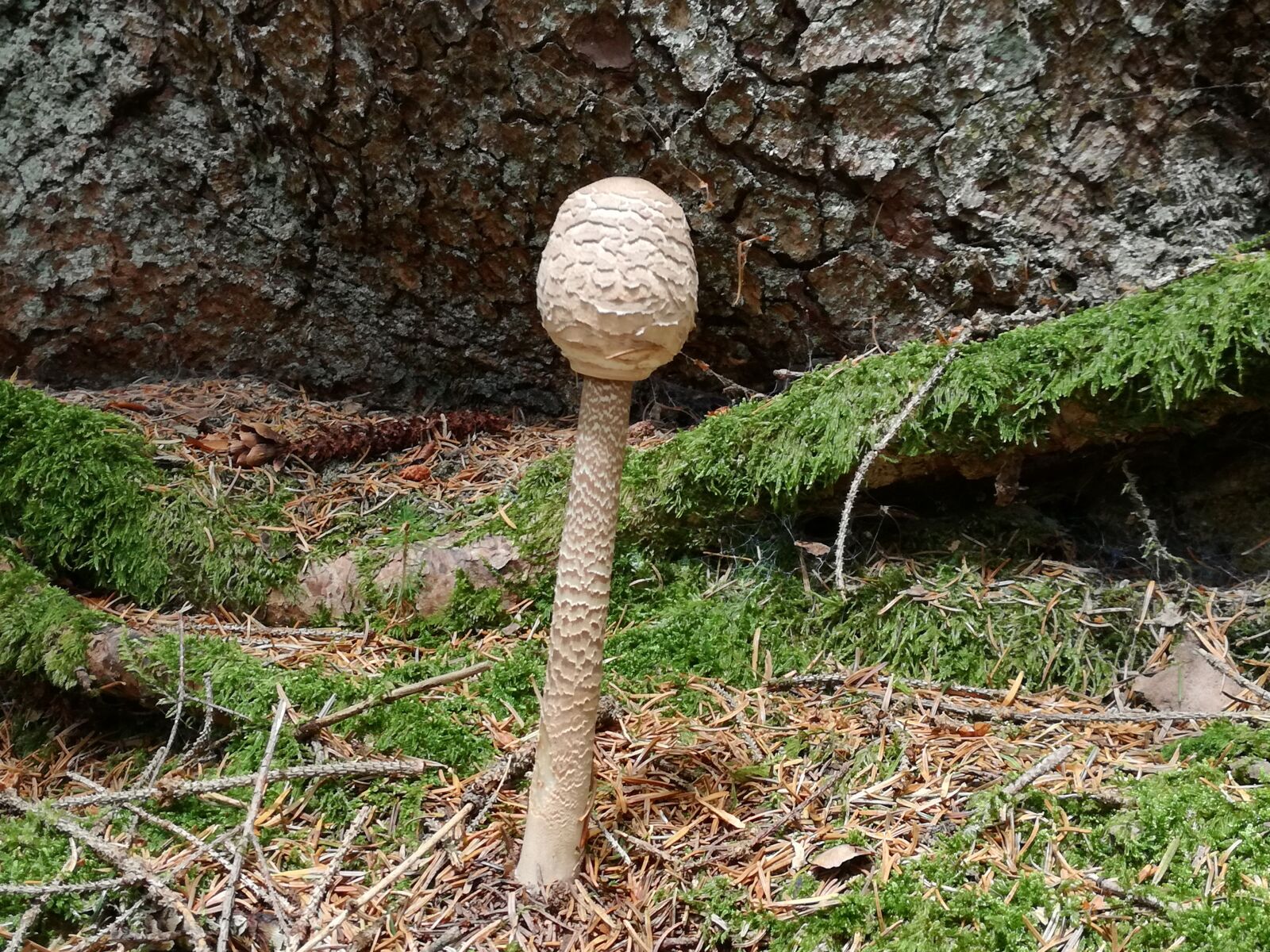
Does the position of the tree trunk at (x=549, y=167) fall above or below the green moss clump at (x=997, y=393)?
above

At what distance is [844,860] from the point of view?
1.94 metres

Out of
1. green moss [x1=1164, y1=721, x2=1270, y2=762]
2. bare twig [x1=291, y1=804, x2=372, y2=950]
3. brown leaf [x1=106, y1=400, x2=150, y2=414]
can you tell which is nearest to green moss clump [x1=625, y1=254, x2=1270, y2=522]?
green moss [x1=1164, y1=721, x2=1270, y2=762]

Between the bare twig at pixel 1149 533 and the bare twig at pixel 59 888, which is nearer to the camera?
the bare twig at pixel 59 888

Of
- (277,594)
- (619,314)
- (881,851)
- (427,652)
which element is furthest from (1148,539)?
(277,594)

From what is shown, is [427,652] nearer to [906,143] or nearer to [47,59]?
[906,143]

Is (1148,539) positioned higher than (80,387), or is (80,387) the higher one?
(80,387)

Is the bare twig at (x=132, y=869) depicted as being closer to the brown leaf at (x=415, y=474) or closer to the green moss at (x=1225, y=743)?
the brown leaf at (x=415, y=474)

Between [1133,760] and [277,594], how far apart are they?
107 inches

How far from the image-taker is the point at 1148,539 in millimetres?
2781

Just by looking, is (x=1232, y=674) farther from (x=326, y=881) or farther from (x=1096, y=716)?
(x=326, y=881)

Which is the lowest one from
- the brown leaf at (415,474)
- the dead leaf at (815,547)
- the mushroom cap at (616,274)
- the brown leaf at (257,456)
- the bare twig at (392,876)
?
the bare twig at (392,876)

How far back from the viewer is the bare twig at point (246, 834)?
183 centimetres

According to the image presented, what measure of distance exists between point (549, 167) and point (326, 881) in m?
2.80

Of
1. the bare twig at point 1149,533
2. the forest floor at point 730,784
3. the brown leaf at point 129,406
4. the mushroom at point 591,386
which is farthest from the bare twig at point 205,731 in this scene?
the bare twig at point 1149,533
